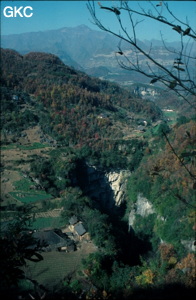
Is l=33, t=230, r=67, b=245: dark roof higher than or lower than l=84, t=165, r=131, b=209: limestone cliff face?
higher

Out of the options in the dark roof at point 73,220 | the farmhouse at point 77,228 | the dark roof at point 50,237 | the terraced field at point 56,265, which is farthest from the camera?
the dark roof at point 73,220

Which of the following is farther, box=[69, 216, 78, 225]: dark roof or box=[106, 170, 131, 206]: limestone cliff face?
box=[106, 170, 131, 206]: limestone cliff face

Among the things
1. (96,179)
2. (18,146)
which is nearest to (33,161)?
(18,146)

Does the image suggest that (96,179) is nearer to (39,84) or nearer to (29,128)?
(29,128)

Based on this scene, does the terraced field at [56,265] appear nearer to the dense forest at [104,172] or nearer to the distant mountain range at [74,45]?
the dense forest at [104,172]

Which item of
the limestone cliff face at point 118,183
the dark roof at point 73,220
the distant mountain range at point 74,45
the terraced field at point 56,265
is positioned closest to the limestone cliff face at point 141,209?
the limestone cliff face at point 118,183

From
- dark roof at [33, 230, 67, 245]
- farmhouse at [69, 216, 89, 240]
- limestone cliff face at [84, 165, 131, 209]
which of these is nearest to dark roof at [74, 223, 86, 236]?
farmhouse at [69, 216, 89, 240]

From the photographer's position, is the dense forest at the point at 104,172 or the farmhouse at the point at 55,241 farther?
the farmhouse at the point at 55,241

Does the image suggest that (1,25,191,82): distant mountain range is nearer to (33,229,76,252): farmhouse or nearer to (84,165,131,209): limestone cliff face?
(84,165,131,209): limestone cliff face
